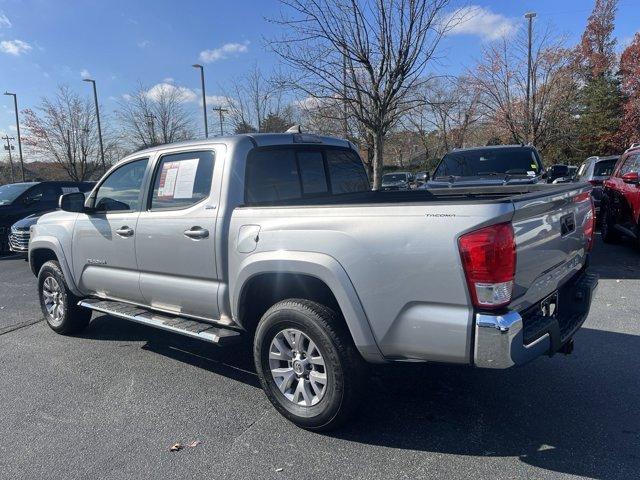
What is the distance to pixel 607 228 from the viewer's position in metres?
9.76

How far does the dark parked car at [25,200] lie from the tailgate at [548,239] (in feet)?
40.0

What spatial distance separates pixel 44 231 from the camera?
543cm

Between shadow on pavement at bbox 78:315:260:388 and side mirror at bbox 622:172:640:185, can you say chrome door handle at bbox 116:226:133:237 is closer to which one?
shadow on pavement at bbox 78:315:260:388

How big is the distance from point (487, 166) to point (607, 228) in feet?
9.85

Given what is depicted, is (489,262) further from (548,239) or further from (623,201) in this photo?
(623,201)

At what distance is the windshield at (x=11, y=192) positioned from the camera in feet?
40.5

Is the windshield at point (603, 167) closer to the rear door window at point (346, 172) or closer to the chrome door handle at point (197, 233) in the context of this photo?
the rear door window at point (346, 172)

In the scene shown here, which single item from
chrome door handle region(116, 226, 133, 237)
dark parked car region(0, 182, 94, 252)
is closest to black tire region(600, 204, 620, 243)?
chrome door handle region(116, 226, 133, 237)

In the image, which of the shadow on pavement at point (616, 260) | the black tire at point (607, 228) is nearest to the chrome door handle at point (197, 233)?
the shadow on pavement at point (616, 260)

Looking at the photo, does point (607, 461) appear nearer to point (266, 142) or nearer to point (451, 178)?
point (266, 142)

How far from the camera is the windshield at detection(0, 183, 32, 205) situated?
12344 mm

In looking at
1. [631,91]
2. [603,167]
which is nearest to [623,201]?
[603,167]

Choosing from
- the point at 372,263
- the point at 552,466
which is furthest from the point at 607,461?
the point at 372,263

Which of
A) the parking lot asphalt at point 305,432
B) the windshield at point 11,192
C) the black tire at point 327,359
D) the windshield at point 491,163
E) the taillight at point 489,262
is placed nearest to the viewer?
the taillight at point 489,262
